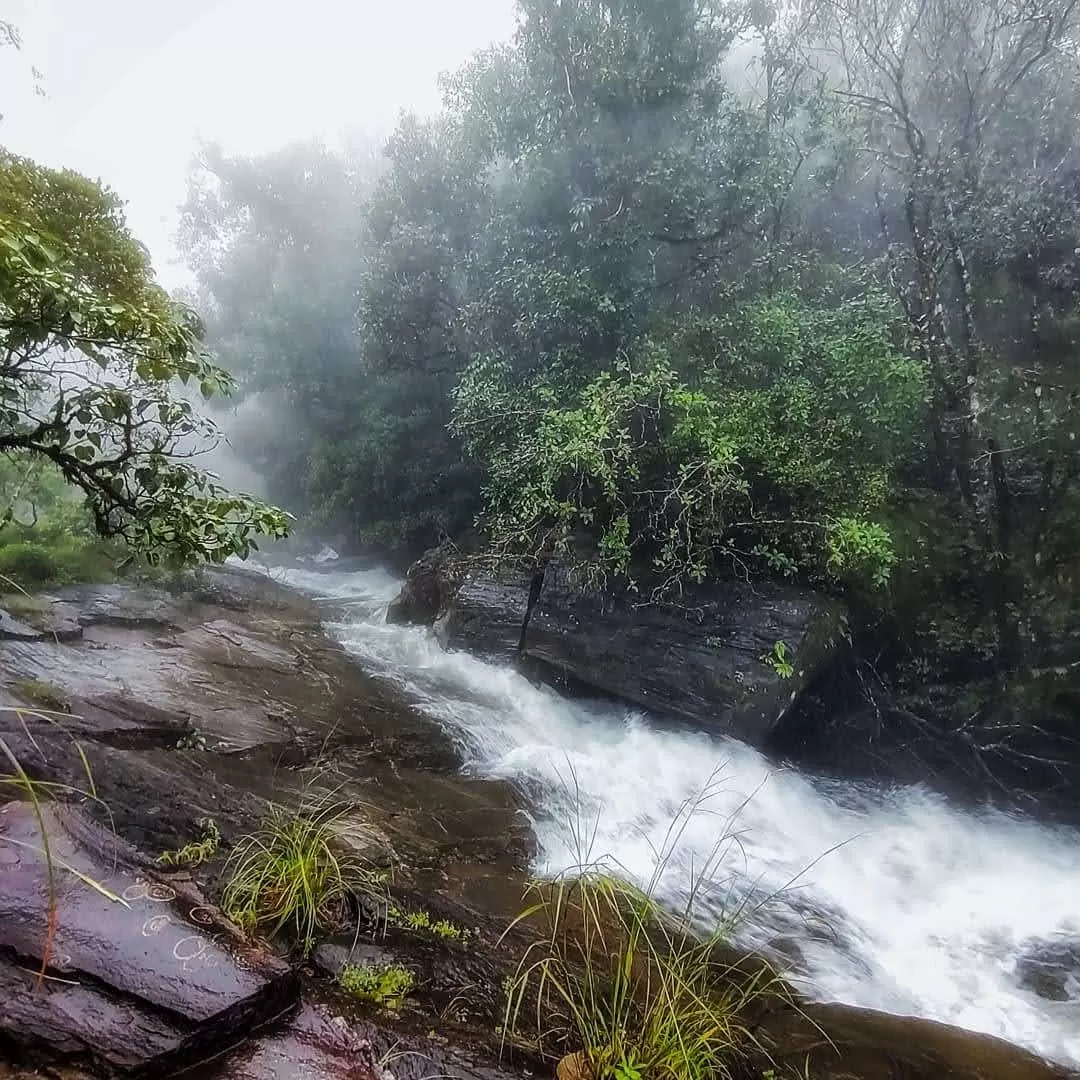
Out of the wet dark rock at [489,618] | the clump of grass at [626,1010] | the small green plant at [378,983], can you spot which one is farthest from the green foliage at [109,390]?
the wet dark rock at [489,618]

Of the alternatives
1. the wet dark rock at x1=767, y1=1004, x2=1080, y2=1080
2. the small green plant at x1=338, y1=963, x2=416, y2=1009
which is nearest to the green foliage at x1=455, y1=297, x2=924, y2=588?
the wet dark rock at x1=767, y1=1004, x2=1080, y2=1080

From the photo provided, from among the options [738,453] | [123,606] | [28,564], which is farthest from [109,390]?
[28,564]

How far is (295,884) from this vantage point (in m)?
3.31

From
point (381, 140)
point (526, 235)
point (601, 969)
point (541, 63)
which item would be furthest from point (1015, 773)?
point (381, 140)

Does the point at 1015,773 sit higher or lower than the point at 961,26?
lower

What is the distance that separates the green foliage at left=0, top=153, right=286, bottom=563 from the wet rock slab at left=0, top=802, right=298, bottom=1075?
1.48 meters

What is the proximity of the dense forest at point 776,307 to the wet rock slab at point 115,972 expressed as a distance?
553 cm

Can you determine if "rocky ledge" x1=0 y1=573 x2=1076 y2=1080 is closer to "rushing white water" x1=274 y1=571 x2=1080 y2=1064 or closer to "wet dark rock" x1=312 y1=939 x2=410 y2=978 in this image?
"wet dark rock" x1=312 y1=939 x2=410 y2=978

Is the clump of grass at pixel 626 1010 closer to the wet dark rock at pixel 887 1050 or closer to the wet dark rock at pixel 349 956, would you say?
the wet dark rock at pixel 887 1050

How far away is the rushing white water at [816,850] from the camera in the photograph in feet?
Result: 14.7

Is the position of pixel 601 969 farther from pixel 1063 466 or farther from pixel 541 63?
pixel 541 63

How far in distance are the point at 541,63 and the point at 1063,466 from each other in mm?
8096

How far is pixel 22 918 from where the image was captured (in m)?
2.58

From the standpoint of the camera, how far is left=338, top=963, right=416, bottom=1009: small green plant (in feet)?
9.91
